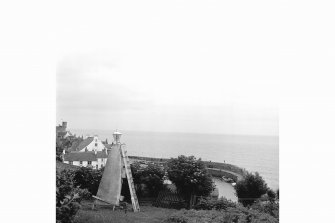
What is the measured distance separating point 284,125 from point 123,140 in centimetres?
140

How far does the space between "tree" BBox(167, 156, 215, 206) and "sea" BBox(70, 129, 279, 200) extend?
0.20 feet

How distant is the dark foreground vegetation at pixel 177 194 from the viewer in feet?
10.0

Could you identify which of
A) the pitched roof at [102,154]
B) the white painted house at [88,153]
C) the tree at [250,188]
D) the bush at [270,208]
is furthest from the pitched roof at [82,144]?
the bush at [270,208]

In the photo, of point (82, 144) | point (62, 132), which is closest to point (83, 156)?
point (82, 144)

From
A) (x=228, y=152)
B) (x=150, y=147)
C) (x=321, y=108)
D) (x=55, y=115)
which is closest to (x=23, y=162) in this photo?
(x=55, y=115)

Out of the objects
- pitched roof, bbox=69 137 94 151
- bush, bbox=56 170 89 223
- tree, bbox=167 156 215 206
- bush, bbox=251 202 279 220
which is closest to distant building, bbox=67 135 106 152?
pitched roof, bbox=69 137 94 151

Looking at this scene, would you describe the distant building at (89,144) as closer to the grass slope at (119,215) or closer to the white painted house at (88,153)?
the white painted house at (88,153)

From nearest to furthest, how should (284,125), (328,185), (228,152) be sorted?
(328,185) → (284,125) → (228,152)

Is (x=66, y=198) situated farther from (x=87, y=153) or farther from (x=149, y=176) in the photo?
(x=149, y=176)

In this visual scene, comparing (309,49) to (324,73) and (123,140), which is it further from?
(123,140)

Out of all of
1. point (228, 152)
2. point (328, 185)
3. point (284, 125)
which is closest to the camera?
point (328, 185)

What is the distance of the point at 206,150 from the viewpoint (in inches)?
123

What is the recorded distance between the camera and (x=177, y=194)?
3.21 metres

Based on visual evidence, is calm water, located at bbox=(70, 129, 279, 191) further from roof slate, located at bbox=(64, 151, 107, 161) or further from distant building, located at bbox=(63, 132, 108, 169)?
roof slate, located at bbox=(64, 151, 107, 161)
